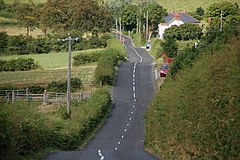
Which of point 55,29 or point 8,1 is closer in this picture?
point 55,29

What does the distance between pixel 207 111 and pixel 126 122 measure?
28.6 metres

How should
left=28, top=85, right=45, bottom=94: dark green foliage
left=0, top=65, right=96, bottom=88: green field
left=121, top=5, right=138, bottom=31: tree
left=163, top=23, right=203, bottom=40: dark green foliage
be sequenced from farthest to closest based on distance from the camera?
left=121, top=5, right=138, bottom=31: tree, left=163, top=23, right=203, bottom=40: dark green foliage, left=0, top=65, right=96, bottom=88: green field, left=28, top=85, right=45, bottom=94: dark green foliage

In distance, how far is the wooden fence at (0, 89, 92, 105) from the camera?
185ft

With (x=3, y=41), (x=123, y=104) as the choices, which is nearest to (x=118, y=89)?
(x=123, y=104)

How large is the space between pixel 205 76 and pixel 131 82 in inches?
1831

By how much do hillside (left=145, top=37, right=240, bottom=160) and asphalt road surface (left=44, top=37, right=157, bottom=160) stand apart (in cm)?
229

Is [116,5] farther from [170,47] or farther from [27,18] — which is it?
[170,47]

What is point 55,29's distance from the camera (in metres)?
110

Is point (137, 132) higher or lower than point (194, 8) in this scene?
lower

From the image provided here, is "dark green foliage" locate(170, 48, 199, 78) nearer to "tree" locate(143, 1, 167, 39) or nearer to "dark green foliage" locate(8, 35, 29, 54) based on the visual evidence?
"dark green foliage" locate(8, 35, 29, 54)

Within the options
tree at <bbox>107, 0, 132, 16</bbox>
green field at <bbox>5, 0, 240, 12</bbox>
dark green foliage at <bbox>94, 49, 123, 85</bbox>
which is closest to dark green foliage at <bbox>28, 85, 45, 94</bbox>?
dark green foliage at <bbox>94, 49, 123, 85</bbox>

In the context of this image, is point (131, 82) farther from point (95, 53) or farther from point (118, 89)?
point (95, 53)

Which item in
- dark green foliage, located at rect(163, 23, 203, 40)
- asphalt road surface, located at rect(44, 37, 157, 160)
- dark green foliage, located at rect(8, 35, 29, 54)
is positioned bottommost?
asphalt road surface, located at rect(44, 37, 157, 160)

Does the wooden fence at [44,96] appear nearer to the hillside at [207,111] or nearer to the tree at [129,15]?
the hillside at [207,111]
